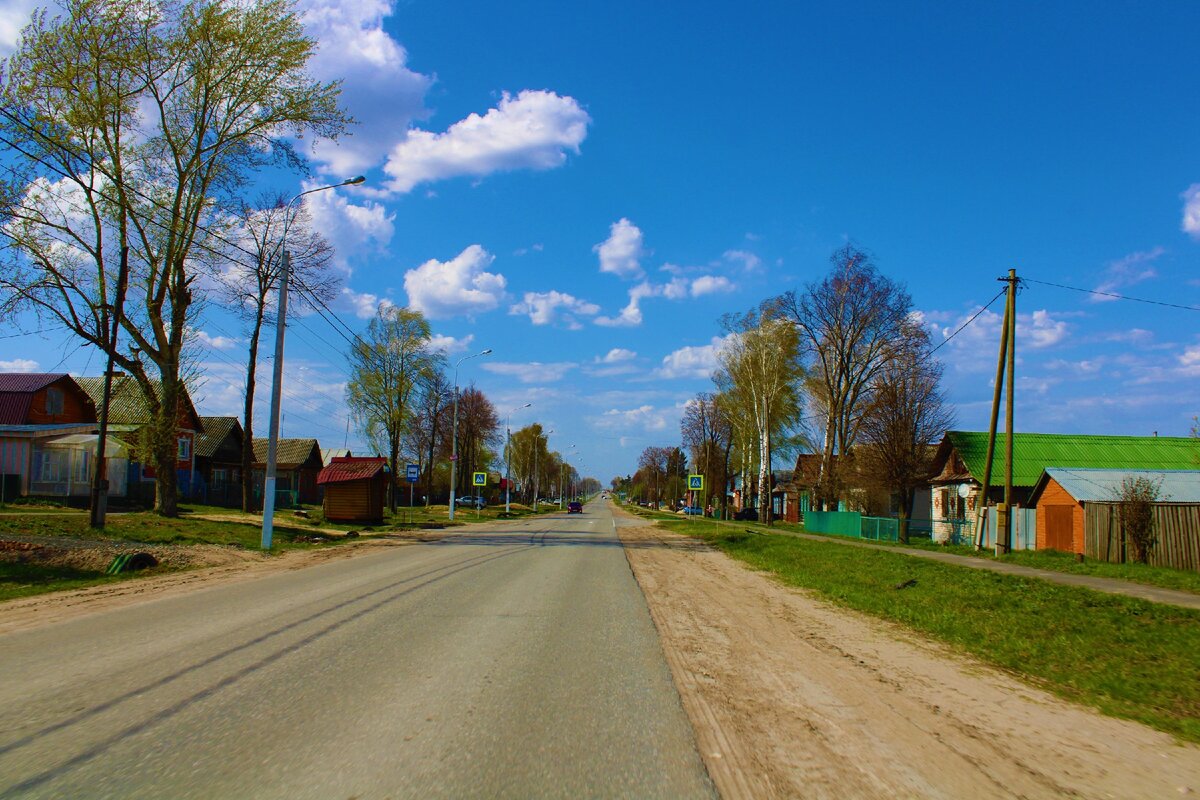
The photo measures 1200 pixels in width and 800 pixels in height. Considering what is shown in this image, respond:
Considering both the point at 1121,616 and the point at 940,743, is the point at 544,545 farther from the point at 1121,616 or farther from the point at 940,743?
the point at 940,743

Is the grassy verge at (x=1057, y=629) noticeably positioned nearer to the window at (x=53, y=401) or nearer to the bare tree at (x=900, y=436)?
the bare tree at (x=900, y=436)

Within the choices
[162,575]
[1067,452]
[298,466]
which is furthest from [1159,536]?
[298,466]

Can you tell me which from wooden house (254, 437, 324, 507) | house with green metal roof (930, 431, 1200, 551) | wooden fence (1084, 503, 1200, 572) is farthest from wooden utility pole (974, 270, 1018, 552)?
wooden house (254, 437, 324, 507)

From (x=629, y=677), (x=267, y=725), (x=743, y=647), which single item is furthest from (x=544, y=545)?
(x=267, y=725)

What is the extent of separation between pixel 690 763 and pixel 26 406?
44.5 metres

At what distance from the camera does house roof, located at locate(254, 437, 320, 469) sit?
64625mm

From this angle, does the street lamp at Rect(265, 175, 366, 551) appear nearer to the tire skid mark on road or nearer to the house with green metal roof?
the tire skid mark on road

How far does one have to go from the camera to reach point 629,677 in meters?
7.32

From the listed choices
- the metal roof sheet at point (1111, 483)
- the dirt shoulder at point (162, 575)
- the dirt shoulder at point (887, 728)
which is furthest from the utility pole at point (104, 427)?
the metal roof sheet at point (1111, 483)

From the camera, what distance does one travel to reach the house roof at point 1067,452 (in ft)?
128

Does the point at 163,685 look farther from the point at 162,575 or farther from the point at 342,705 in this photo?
the point at 162,575

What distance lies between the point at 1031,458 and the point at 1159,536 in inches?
745

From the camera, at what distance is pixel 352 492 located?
38219mm

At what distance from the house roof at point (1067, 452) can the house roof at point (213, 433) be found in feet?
146
